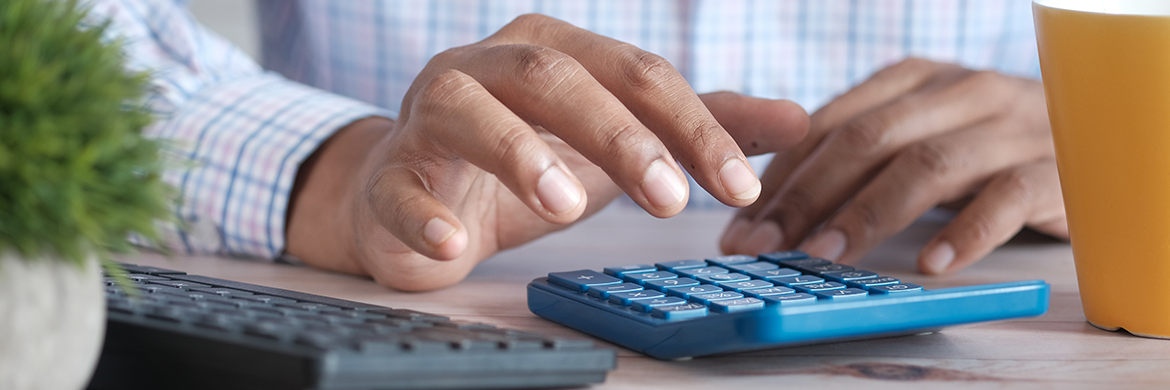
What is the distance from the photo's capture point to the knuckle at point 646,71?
514mm

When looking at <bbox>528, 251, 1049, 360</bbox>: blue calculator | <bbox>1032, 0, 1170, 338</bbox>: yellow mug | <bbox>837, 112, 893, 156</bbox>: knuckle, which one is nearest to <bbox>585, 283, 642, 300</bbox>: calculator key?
<bbox>528, 251, 1049, 360</bbox>: blue calculator

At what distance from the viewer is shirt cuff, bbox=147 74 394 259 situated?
0.73 metres

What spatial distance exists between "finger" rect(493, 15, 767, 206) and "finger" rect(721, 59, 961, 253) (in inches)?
9.5

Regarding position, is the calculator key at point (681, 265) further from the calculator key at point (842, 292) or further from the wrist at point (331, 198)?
the wrist at point (331, 198)

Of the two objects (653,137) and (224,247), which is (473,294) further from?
(224,247)

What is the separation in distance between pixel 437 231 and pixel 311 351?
0.19 meters

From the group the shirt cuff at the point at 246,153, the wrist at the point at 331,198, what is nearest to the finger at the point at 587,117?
the wrist at the point at 331,198

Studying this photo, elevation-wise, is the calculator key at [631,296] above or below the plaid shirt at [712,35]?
below

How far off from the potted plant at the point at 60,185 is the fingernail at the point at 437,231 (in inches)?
7.4

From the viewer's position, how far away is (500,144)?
439mm

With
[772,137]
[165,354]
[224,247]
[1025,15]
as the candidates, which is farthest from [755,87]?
[165,354]

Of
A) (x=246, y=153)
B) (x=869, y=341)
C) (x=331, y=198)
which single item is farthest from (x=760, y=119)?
(x=246, y=153)

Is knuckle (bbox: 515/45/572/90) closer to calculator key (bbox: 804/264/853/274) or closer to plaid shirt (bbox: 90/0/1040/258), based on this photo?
calculator key (bbox: 804/264/853/274)

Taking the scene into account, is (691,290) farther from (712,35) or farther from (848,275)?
(712,35)
